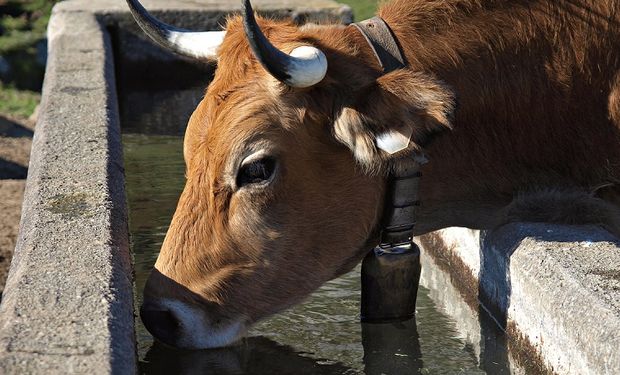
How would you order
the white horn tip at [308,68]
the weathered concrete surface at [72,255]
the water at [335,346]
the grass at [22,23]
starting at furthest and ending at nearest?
the grass at [22,23], the water at [335,346], the white horn tip at [308,68], the weathered concrete surface at [72,255]

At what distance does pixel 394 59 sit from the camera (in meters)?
3.84

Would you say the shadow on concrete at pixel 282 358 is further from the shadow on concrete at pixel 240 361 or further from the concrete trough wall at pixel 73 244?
the concrete trough wall at pixel 73 244

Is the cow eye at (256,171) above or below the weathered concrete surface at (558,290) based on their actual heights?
above

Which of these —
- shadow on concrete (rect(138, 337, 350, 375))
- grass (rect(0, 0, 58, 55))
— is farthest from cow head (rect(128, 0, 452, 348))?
grass (rect(0, 0, 58, 55))

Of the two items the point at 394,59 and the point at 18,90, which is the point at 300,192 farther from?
the point at 18,90

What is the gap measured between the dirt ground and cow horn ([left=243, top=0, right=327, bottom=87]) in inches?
76.9

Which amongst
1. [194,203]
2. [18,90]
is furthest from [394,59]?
[18,90]

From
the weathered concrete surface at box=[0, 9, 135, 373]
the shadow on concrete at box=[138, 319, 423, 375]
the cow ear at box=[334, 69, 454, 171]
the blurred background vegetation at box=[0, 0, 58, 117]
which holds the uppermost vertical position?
the blurred background vegetation at box=[0, 0, 58, 117]

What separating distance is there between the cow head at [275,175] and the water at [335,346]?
232 mm

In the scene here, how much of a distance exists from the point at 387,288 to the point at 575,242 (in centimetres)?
66

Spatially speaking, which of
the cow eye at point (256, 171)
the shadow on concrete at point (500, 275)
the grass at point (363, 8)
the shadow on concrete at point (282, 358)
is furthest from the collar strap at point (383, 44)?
the grass at point (363, 8)

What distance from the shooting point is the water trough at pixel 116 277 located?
3.03 metres

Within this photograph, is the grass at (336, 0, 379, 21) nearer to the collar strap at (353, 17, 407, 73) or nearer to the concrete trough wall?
the concrete trough wall

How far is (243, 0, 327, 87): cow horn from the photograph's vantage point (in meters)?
3.43
